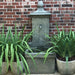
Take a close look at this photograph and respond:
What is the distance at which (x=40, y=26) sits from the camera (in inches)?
→ 160

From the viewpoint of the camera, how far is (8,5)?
4.33m

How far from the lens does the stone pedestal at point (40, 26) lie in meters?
4.02

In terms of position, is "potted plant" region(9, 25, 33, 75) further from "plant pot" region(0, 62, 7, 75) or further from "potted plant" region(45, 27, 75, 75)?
"potted plant" region(45, 27, 75, 75)

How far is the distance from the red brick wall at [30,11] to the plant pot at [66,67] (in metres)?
1.15

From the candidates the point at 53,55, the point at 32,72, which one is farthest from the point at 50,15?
the point at 32,72

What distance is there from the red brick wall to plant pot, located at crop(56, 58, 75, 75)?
3.79 ft

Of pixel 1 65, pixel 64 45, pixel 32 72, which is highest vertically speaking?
pixel 64 45

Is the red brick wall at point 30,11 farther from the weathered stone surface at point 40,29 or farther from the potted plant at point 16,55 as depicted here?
the potted plant at point 16,55

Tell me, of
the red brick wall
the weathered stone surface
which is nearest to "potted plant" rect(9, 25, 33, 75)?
the weathered stone surface

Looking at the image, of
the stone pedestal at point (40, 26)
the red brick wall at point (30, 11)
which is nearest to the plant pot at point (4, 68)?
the stone pedestal at point (40, 26)

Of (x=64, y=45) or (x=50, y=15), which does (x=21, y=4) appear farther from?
(x=64, y=45)

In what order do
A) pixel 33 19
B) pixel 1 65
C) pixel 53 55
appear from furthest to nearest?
pixel 33 19
pixel 53 55
pixel 1 65

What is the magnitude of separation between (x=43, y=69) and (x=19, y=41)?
28.7 inches

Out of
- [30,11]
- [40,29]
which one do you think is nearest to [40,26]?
[40,29]
